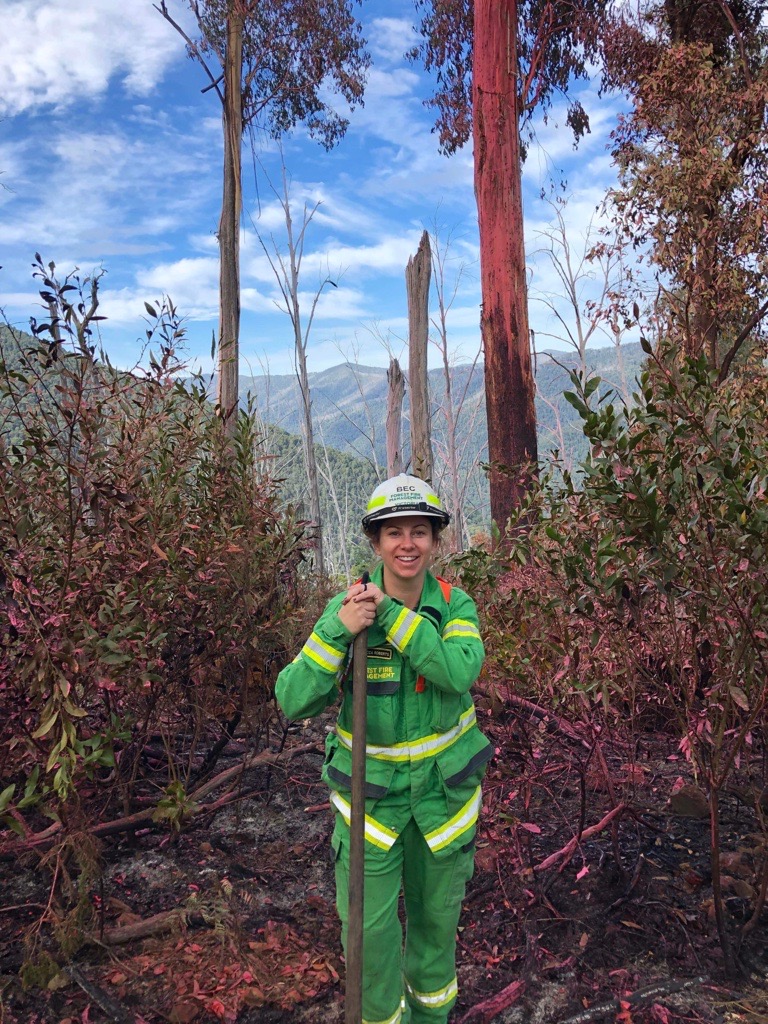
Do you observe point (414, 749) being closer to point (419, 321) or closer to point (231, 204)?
point (419, 321)

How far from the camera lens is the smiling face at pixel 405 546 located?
252 cm

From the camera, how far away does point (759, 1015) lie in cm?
273

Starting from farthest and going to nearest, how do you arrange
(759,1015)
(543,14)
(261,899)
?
(543,14) < (261,899) < (759,1015)

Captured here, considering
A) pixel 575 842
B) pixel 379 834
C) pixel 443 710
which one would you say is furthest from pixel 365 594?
pixel 575 842

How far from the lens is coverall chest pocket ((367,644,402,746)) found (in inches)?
96.4

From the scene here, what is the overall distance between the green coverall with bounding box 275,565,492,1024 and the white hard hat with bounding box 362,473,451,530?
0.93ft

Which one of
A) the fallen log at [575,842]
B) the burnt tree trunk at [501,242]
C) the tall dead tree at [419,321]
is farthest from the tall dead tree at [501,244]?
the fallen log at [575,842]

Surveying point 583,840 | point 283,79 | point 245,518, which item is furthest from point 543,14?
point 583,840

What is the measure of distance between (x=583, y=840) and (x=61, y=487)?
276 centimetres

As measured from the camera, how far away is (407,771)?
2451 millimetres

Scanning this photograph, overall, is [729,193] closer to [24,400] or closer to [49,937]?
[24,400]

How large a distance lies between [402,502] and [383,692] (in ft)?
1.88

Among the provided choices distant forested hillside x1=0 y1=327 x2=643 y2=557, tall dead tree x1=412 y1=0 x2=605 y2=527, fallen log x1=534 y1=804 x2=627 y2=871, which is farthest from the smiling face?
tall dead tree x1=412 y1=0 x2=605 y2=527

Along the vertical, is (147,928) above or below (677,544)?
below
